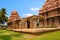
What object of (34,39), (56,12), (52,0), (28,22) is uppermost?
(52,0)

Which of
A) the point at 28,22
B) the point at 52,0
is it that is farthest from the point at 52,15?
the point at 28,22

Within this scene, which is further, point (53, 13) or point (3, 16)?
point (3, 16)

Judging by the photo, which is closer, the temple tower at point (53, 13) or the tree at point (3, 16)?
the temple tower at point (53, 13)

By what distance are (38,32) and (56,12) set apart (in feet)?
59.1

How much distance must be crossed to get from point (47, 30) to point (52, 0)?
2054 cm

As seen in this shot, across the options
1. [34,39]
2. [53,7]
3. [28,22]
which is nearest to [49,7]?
[53,7]

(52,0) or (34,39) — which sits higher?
(52,0)

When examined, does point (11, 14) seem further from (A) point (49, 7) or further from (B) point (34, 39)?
(B) point (34, 39)

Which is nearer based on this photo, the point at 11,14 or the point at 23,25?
the point at 23,25

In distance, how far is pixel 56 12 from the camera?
2939cm

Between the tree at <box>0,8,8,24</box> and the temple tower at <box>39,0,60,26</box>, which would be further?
the tree at <box>0,8,8,24</box>

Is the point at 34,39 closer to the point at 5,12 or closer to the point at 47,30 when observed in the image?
the point at 47,30

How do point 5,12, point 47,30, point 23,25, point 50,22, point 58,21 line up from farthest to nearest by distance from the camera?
point 5,12, point 50,22, point 58,21, point 23,25, point 47,30

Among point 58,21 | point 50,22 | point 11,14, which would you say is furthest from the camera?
point 11,14
